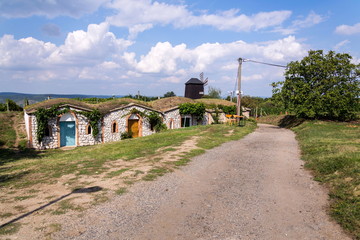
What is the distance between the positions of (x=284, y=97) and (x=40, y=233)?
27810 millimetres

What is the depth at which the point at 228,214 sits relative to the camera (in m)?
6.19

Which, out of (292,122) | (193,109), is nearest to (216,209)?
(193,109)

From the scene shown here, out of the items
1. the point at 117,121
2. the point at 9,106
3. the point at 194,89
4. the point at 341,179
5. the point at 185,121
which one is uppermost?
the point at 194,89

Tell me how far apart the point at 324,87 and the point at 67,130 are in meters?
26.2

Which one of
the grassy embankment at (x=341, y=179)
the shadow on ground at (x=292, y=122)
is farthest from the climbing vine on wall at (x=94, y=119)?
the shadow on ground at (x=292, y=122)

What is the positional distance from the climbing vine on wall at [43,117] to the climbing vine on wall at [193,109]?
1355cm

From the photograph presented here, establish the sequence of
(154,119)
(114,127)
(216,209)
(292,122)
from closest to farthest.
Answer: (216,209)
(114,127)
(154,119)
(292,122)

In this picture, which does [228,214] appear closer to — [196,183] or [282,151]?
[196,183]

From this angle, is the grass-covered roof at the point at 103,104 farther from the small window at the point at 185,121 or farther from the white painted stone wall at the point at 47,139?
the small window at the point at 185,121

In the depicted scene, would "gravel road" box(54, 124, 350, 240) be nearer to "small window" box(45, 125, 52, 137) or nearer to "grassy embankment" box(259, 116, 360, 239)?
"grassy embankment" box(259, 116, 360, 239)

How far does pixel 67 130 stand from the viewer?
22.6 metres

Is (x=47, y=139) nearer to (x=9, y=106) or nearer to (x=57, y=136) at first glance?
(x=57, y=136)

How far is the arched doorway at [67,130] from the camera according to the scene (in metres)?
22.4

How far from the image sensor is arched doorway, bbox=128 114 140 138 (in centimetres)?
2620
